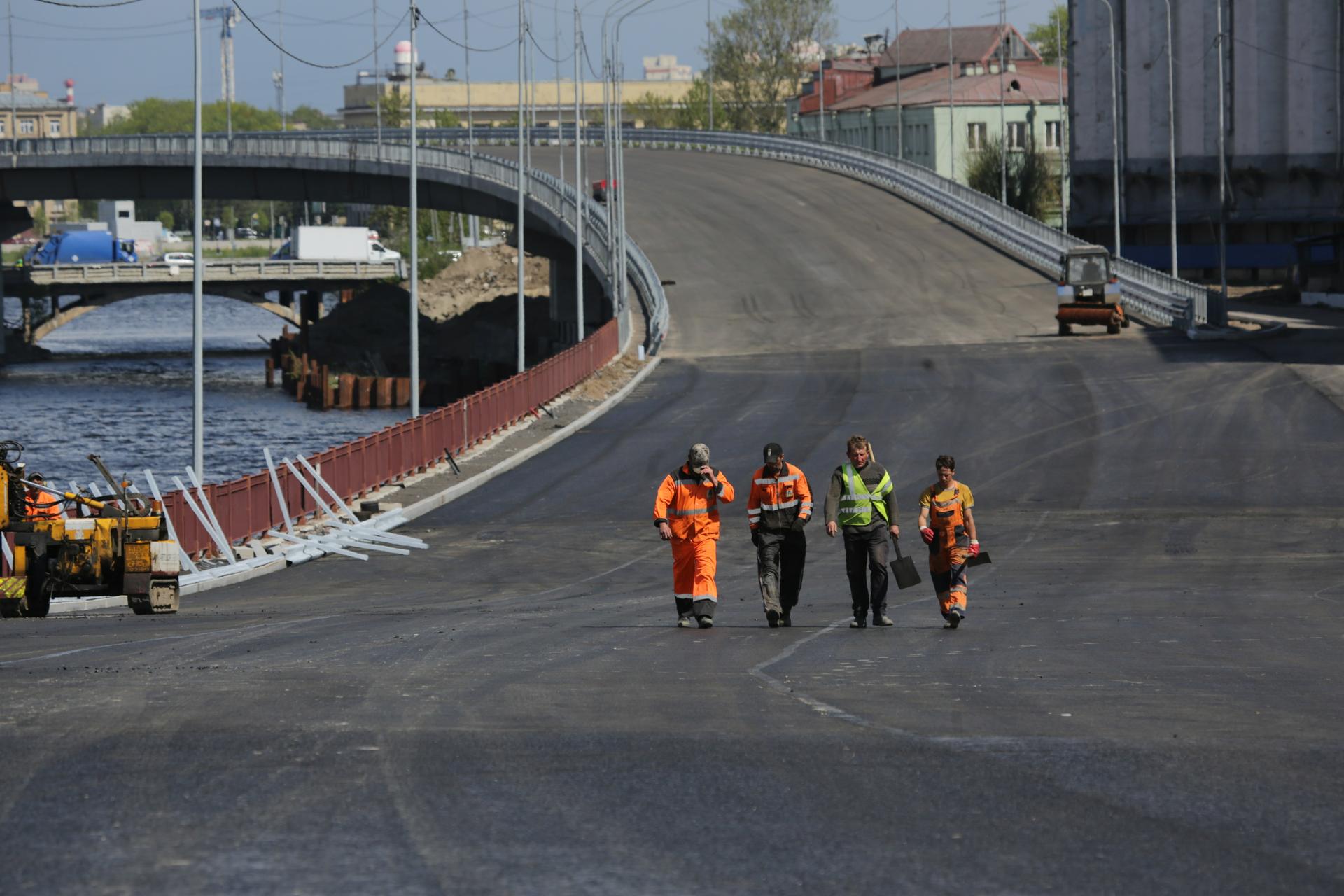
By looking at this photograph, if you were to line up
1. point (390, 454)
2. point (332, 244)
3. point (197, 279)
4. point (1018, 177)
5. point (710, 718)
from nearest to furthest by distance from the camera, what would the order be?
point (710, 718) → point (197, 279) → point (390, 454) → point (1018, 177) → point (332, 244)

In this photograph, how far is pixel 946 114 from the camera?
123625 mm

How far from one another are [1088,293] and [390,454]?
2787 cm

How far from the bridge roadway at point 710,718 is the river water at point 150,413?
2170cm

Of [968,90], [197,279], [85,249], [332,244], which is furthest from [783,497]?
[85,249]

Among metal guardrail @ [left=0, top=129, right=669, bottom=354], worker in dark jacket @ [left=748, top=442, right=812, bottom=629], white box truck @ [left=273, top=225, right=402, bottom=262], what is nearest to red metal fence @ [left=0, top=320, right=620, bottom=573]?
worker in dark jacket @ [left=748, top=442, right=812, bottom=629]

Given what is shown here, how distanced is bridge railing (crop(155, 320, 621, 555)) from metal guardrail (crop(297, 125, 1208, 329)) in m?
19.3

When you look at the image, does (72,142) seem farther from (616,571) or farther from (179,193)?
(616,571)

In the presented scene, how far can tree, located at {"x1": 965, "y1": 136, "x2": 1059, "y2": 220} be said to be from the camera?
335 ft

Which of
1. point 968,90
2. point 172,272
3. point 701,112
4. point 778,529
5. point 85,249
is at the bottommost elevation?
point 778,529

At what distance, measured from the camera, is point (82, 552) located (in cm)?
1717

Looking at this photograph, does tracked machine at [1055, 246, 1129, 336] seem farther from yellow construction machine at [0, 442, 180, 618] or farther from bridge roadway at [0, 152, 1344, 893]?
yellow construction machine at [0, 442, 180, 618]

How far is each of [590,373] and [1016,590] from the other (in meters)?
30.0

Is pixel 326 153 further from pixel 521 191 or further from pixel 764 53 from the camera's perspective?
pixel 764 53

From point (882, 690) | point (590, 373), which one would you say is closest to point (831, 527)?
point (882, 690)
